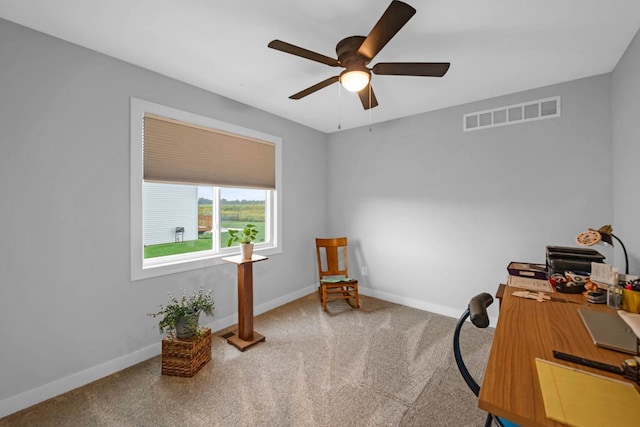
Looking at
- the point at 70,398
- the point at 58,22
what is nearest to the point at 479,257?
the point at 70,398

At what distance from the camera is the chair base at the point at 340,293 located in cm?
347

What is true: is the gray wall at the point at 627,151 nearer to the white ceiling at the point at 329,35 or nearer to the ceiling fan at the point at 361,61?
the white ceiling at the point at 329,35

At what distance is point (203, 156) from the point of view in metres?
2.80

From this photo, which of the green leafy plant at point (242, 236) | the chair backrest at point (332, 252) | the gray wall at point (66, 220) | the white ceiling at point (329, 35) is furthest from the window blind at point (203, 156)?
the chair backrest at point (332, 252)

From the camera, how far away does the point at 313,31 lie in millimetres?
1865

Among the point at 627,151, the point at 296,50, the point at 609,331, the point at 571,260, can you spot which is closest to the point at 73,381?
the point at 296,50

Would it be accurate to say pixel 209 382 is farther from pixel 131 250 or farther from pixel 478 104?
pixel 478 104

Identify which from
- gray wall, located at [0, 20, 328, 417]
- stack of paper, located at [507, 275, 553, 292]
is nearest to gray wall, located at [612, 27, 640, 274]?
stack of paper, located at [507, 275, 553, 292]

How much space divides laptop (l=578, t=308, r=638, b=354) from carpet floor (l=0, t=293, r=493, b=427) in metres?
0.96

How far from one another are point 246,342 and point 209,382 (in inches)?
21.6

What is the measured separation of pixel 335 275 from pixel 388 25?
3012mm

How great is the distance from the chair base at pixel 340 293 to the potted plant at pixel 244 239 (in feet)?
3.92

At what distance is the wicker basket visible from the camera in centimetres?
213

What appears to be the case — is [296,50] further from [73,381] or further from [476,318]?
[73,381]
